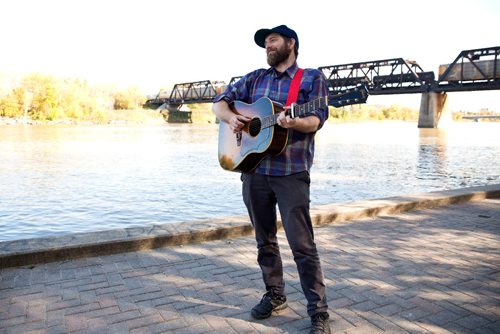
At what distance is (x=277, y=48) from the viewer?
3.25 m

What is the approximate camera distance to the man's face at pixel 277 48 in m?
3.25

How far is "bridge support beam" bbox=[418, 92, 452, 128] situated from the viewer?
6633 cm

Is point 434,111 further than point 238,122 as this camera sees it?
Yes

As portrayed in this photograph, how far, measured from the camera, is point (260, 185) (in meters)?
3.40

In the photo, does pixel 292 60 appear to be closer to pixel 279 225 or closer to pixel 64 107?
pixel 279 225

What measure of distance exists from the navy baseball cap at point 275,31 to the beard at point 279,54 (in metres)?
Answer: 0.09

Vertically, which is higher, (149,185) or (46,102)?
(46,102)

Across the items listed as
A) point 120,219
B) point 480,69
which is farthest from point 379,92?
point 120,219

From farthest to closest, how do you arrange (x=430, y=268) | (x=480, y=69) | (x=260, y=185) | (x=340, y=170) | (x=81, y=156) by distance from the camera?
1. (x=480, y=69)
2. (x=81, y=156)
3. (x=340, y=170)
4. (x=430, y=268)
5. (x=260, y=185)

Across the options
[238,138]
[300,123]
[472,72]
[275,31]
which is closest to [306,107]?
[300,123]

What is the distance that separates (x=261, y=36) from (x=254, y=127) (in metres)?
0.72

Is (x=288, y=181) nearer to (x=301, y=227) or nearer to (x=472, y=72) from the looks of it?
(x=301, y=227)

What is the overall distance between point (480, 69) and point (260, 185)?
63016 mm

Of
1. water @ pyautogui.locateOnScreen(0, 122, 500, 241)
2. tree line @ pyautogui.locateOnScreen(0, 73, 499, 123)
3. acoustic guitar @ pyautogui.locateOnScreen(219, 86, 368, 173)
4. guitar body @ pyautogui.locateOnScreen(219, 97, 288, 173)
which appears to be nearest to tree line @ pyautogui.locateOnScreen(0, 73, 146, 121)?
tree line @ pyautogui.locateOnScreen(0, 73, 499, 123)
